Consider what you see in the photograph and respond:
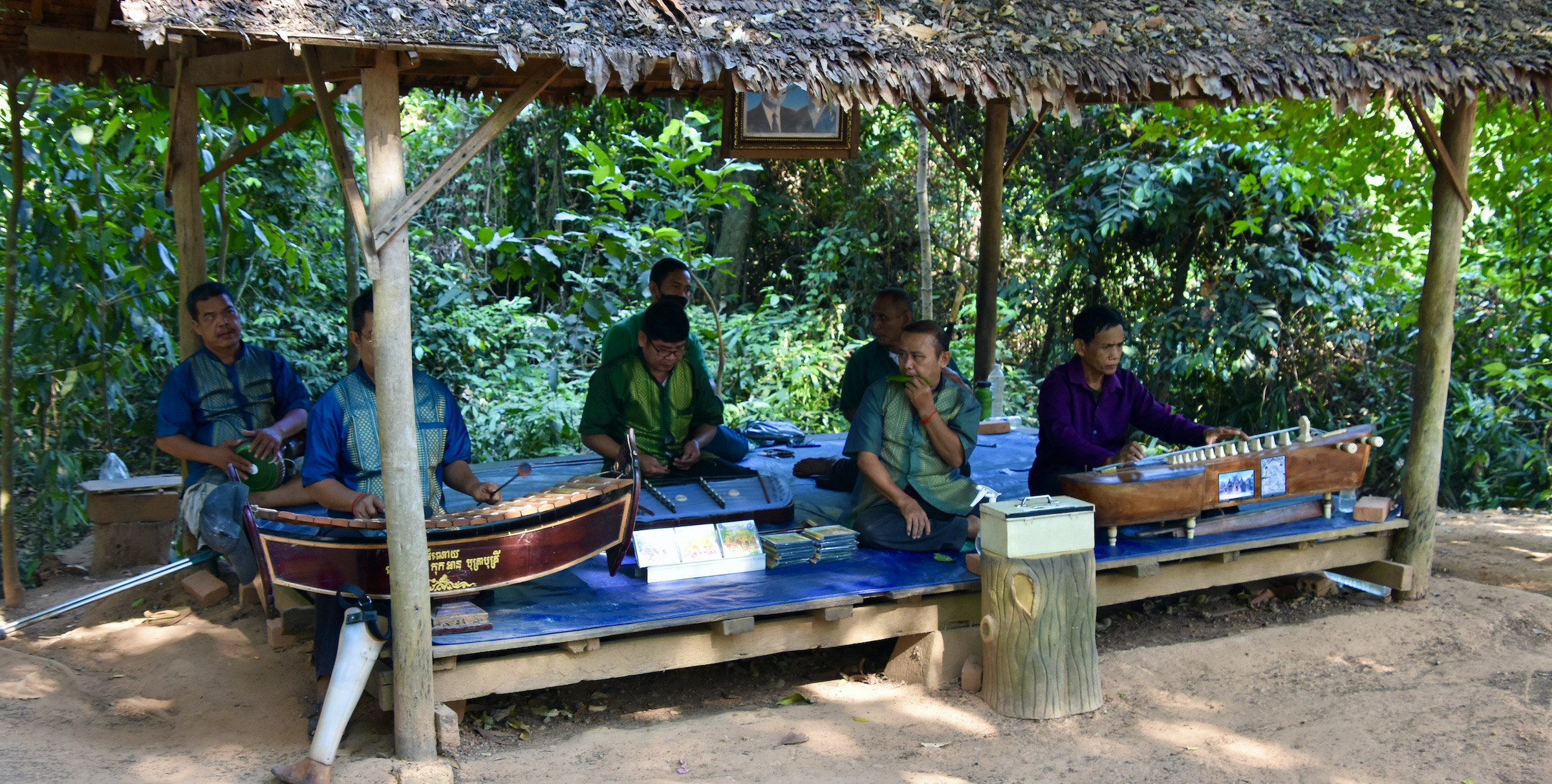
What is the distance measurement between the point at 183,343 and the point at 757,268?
938 centimetres

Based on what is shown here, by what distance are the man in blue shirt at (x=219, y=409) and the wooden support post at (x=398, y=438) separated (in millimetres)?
1697

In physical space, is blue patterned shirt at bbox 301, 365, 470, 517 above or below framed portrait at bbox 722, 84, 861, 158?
below

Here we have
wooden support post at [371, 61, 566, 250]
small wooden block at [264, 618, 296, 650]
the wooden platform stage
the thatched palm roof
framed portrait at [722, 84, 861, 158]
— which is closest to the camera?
the thatched palm roof

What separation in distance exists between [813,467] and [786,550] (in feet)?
5.99

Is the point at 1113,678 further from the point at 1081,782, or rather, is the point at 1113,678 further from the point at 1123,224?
the point at 1123,224

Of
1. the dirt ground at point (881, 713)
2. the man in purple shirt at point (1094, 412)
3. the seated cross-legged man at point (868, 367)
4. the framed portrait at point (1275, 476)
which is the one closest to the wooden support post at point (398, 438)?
the dirt ground at point (881, 713)

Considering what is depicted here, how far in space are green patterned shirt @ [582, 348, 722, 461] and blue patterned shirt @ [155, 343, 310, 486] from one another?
1.51 metres

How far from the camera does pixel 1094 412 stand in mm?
5801

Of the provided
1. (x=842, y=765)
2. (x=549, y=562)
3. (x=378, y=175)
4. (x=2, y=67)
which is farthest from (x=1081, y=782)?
(x=2, y=67)

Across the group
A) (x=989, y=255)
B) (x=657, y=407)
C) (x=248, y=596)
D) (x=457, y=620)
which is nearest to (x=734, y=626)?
(x=457, y=620)

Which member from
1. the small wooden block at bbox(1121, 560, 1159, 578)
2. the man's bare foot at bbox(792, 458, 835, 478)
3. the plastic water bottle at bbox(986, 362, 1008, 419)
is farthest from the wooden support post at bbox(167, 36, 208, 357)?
the plastic water bottle at bbox(986, 362, 1008, 419)

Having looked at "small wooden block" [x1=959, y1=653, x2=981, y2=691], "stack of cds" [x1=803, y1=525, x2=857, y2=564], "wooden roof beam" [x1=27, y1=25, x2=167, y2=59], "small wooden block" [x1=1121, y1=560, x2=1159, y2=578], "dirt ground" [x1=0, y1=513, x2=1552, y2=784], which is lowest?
"dirt ground" [x1=0, y1=513, x2=1552, y2=784]

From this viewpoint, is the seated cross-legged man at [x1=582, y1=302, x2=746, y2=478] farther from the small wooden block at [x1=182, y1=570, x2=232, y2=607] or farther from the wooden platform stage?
the small wooden block at [x1=182, y1=570, x2=232, y2=607]

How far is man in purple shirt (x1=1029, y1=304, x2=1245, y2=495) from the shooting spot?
5.61 meters
